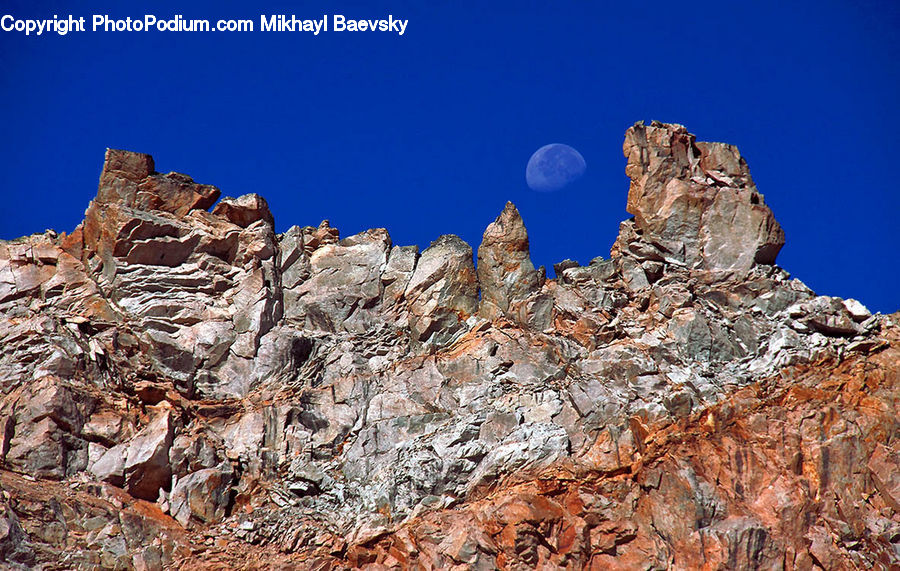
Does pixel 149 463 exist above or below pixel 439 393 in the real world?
below

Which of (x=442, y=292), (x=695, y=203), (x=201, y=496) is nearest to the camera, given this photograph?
(x=201, y=496)

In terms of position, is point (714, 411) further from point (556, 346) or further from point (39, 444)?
point (39, 444)

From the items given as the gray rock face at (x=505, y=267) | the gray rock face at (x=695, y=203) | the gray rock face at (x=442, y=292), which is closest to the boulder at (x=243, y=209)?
the gray rock face at (x=442, y=292)

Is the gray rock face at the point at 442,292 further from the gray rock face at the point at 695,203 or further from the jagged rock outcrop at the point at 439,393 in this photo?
the gray rock face at the point at 695,203

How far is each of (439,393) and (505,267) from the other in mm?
Result: 7677

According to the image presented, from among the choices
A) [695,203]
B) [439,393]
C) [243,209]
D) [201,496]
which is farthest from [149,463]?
[695,203]

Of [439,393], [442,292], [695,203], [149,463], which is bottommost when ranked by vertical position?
[149,463]

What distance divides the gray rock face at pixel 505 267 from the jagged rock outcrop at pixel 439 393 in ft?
0.48

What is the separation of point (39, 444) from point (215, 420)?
6952mm

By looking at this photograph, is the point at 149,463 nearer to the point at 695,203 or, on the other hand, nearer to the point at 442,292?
the point at 442,292

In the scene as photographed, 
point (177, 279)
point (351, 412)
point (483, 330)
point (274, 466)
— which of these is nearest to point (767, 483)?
point (483, 330)

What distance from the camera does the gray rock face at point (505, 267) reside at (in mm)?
39688

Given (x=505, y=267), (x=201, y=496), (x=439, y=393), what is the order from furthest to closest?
(x=505, y=267) → (x=439, y=393) → (x=201, y=496)

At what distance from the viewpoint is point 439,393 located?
36.2 metres
